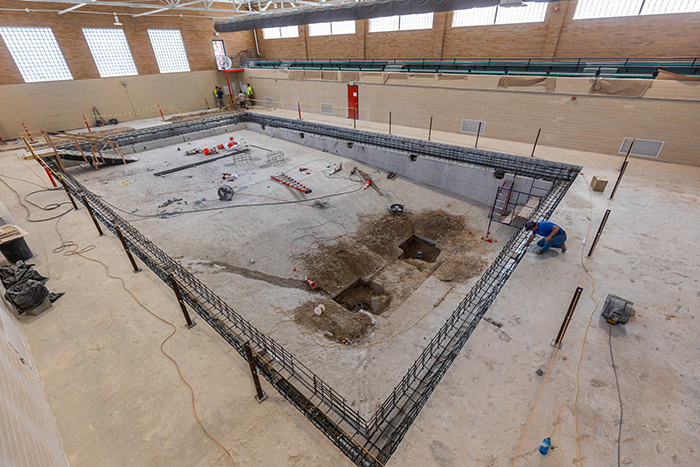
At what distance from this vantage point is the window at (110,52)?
23.0 meters

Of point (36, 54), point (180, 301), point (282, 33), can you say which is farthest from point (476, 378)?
point (282, 33)

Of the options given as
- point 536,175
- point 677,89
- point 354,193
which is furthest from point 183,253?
point 677,89

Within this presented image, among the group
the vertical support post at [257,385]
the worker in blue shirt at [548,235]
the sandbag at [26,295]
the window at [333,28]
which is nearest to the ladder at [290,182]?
the sandbag at [26,295]

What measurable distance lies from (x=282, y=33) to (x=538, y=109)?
2568cm

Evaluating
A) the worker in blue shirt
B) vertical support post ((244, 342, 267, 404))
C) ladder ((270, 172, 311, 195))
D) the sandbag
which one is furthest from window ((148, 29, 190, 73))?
the worker in blue shirt

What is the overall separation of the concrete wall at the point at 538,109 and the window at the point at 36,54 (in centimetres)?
1822

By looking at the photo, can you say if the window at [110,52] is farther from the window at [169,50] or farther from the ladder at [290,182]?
the ladder at [290,182]

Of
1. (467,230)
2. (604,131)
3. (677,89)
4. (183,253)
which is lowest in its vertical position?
(467,230)

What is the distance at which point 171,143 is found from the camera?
22312 mm

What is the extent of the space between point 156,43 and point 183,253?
2476 cm

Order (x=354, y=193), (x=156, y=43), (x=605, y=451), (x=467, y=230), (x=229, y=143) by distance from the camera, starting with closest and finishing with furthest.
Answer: (x=605, y=451) → (x=467, y=230) → (x=354, y=193) → (x=229, y=143) → (x=156, y=43)

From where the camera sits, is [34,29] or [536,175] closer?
[536,175]

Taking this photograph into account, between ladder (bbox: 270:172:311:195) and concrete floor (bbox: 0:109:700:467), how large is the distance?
8325 mm

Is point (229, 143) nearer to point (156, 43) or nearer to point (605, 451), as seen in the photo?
point (156, 43)
